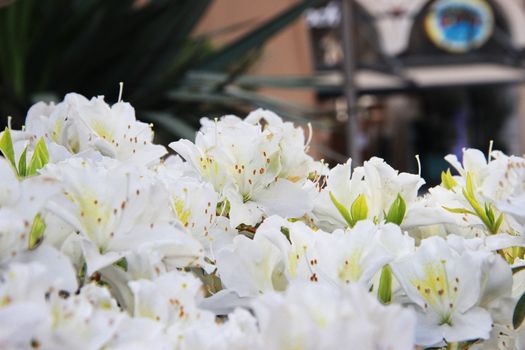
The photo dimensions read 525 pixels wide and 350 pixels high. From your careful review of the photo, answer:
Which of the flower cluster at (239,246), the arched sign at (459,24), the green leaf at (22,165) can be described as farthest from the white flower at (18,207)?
the arched sign at (459,24)

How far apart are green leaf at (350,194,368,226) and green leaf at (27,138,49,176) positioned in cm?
24

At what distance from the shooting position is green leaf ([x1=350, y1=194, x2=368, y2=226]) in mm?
704

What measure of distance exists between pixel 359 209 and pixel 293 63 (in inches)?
196

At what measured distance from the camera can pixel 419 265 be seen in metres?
0.60

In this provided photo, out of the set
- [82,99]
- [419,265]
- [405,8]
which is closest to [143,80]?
[82,99]

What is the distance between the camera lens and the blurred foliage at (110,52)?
2688mm

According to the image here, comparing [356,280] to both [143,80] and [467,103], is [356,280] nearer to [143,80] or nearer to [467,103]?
[143,80]

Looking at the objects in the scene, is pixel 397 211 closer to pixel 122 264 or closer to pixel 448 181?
pixel 448 181

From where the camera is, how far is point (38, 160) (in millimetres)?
665

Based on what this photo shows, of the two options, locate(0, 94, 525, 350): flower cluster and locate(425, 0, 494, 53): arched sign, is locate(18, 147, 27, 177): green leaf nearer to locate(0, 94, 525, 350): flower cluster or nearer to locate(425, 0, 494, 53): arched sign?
locate(0, 94, 525, 350): flower cluster

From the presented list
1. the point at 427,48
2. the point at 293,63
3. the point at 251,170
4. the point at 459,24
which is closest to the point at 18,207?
the point at 251,170

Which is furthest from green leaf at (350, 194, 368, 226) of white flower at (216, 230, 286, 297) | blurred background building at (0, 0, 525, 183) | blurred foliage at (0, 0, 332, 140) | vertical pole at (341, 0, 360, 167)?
vertical pole at (341, 0, 360, 167)

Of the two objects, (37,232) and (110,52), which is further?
(110,52)

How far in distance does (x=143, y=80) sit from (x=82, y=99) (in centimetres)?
202
